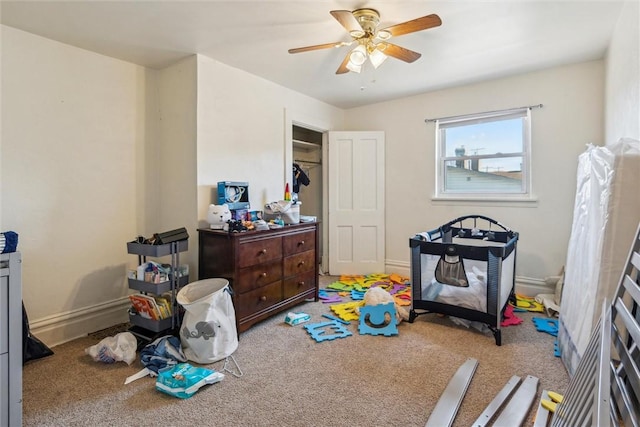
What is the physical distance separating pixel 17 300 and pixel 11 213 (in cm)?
121

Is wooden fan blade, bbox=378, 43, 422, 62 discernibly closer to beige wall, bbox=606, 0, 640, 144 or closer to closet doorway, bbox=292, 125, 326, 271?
beige wall, bbox=606, 0, 640, 144

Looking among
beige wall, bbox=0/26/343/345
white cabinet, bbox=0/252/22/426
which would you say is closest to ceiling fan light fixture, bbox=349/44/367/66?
beige wall, bbox=0/26/343/345

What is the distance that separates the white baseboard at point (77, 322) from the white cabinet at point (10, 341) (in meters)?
1.18

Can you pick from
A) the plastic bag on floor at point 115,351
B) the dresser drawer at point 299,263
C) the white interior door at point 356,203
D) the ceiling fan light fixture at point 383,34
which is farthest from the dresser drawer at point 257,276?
the ceiling fan light fixture at point 383,34

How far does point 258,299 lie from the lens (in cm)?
262

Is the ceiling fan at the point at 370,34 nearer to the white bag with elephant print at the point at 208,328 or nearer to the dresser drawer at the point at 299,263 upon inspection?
the dresser drawer at the point at 299,263

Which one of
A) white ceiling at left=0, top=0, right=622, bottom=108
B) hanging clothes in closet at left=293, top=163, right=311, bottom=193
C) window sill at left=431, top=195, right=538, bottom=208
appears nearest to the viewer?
white ceiling at left=0, top=0, right=622, bottom=108

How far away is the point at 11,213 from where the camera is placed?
224 centimetres

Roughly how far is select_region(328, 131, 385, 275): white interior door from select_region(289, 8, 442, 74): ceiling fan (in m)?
1.83

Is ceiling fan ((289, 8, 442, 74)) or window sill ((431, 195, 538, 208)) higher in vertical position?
ceiling fan ((289, 8, 442, 74))

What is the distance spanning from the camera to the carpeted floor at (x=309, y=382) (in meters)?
1.59

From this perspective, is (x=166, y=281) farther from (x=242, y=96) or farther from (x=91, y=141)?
(x=242, y=96)

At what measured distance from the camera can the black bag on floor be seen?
2098 millimetres

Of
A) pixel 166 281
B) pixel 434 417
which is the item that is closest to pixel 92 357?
pixel 166 281
